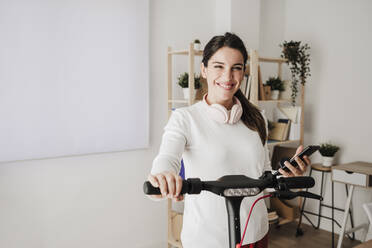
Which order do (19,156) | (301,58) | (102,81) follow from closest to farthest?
(19,156) → (102,81) → (301,58)

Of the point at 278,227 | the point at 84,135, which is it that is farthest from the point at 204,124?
the point at 278,227

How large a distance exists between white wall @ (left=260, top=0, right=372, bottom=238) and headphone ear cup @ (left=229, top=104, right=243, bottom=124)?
2501 mm

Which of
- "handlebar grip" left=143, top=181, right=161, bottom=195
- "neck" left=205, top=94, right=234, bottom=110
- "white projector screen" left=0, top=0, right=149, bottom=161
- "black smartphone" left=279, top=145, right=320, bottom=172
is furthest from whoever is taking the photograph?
"white projector screen" left=0, top=0, right=149, bottom=161

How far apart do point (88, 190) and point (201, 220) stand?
5.32 feet

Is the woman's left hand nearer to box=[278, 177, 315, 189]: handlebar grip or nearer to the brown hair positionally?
box=[278, 177, 315, 189]: handlebar grip

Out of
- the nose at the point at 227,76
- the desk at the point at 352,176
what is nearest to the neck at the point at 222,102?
the nose at the point at 227,76

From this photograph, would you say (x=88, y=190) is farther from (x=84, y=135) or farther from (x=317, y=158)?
(x=317, y=158)

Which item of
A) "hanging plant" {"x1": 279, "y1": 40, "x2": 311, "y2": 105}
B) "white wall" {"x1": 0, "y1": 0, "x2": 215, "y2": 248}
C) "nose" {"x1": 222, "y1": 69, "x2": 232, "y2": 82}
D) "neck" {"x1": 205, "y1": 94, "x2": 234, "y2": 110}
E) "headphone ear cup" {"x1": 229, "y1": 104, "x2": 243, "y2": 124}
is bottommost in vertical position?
"white wall" {"x1": 0, "y1": 0, "x2": 215, "y2": 248}

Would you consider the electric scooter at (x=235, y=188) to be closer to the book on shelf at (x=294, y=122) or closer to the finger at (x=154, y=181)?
the finger at (x=154, y=181)

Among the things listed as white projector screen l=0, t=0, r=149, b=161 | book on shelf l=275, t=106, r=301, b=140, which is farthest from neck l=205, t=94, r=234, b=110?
book on shelf l=275, t=106, r=301, b=140

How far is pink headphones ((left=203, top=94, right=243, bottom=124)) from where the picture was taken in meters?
1.32

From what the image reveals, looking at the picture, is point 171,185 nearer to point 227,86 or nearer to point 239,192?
point 239,192

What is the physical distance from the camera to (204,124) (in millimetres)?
1321

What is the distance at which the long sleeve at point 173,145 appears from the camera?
1053mm
